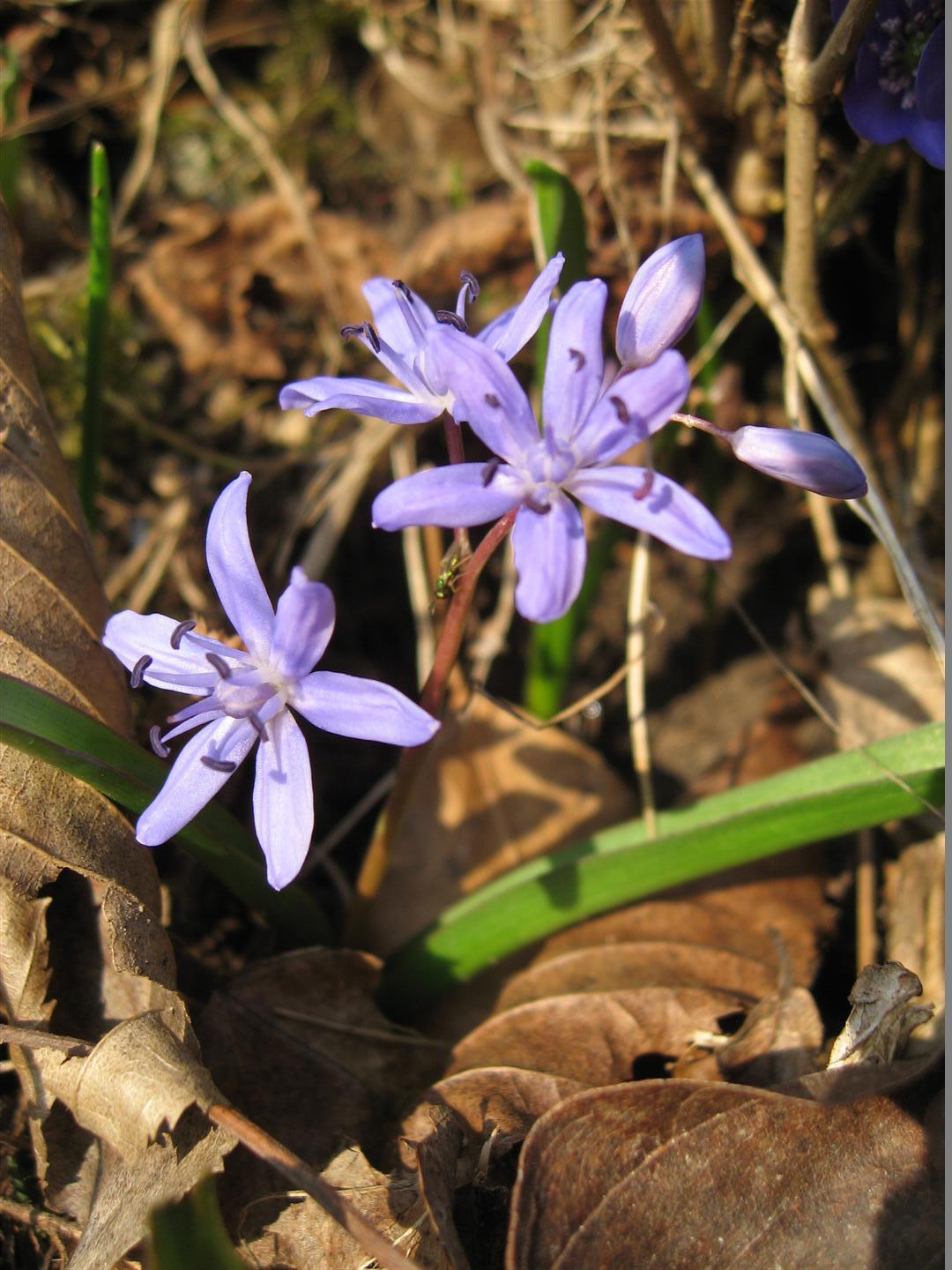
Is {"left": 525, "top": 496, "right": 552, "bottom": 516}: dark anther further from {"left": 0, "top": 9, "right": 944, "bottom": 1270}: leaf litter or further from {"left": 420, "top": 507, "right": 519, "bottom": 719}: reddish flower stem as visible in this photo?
{"left": 0, "top": 9, "right": 944, "bottom": 1270}: leaf litter

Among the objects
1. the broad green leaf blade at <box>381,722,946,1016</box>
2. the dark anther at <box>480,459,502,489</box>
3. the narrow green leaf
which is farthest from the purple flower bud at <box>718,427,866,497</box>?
the narrow green leaf

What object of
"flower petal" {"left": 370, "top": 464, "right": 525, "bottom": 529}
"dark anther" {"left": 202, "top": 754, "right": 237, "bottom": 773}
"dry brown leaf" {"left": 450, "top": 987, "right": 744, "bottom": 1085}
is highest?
"flower petal" {"left": 370, "top": 464, "right": 525, "bottom": 529}

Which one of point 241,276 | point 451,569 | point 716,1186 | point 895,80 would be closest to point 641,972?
point 716,1186

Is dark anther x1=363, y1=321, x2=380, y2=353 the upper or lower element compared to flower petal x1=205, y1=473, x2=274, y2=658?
upper

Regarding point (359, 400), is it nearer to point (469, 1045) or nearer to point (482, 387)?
point (482, 387)

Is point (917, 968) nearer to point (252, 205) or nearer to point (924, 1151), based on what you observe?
point (924, 1151)
